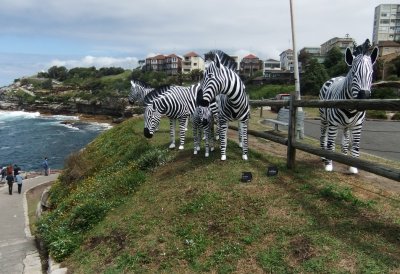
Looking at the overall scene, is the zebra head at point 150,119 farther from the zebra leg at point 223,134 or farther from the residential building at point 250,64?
the residential building at point 250,64

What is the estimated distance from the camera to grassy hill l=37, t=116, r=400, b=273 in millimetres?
6016

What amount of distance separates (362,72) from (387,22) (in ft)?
420

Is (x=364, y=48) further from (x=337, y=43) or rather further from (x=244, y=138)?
(x=337, y=43)

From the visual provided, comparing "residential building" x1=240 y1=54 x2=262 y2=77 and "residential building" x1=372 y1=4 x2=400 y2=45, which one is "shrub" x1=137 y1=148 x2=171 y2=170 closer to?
"residential building" x1=372 y1=4 x2=400 y2=45

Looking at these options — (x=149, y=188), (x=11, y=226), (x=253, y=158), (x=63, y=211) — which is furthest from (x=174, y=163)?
(x=11, y=226)

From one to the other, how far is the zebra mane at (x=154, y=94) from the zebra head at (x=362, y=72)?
7.18 m

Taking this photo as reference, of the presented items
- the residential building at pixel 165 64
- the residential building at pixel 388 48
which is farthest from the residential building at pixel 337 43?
the residential building at pixel 165 64

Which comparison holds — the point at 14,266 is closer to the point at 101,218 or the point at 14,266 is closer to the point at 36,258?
the point at 36,258

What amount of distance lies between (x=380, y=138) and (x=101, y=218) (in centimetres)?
1342

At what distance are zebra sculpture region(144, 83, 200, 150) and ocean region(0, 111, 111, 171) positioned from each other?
31.7 metres

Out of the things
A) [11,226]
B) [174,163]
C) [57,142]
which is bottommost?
[57,142]

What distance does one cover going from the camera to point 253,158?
11188 millimetres

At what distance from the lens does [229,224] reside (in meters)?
7.39

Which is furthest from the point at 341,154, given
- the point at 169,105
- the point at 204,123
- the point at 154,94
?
the point at 154,94
